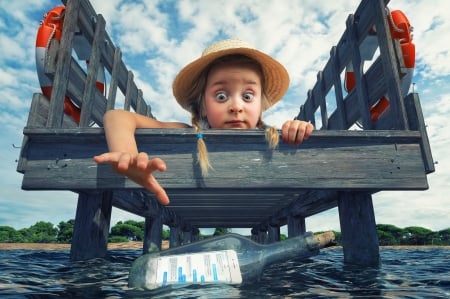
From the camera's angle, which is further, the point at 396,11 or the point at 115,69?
the point at 115,69

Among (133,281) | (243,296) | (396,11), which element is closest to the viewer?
(243,296)

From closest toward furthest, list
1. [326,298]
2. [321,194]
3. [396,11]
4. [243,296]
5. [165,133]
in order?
[243,296], [326,298], [165,133], [321,194], [396,11]

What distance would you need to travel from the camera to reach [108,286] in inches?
80.7

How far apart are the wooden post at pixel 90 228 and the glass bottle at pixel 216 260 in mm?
1442

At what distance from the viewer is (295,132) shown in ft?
8.54

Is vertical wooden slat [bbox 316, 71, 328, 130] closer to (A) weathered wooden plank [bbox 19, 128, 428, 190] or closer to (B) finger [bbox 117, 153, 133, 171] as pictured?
(A) weathered wooden plank [bbox 19, 128, 428, 190]

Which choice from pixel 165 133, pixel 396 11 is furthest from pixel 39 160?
pixel 396 11

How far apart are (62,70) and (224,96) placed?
63.6 inches

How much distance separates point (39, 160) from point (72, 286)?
1095mm

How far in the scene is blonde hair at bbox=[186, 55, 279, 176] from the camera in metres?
2.61

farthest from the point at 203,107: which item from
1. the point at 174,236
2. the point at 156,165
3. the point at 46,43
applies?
the point at 174,236

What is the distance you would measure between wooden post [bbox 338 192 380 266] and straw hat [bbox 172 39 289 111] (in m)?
1.19

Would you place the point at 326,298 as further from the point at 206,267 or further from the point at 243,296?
the point at 206,267

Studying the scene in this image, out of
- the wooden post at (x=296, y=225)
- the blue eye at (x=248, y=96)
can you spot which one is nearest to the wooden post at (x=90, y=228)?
the blue eye at (x=248, y=96)
